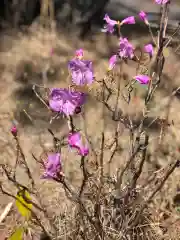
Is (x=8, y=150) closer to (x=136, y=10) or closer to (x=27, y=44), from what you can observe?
(x=27, y=44)

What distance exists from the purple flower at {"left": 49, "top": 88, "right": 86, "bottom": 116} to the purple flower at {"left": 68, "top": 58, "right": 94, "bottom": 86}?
0.03 m

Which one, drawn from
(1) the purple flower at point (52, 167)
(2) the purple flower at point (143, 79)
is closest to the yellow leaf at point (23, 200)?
(1) the purple flower at point (52, 167)

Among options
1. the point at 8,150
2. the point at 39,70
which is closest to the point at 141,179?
the point at 8,150

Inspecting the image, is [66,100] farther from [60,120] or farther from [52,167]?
[60,120]

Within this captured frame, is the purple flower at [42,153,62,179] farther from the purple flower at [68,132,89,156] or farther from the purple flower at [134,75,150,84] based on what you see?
the purple flower at [134,75,150,84]

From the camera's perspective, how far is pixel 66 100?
984 millimetres

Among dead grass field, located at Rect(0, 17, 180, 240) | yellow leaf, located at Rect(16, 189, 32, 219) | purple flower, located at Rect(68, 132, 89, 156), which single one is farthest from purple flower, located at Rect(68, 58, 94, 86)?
dead grass field, located at Rect(0, 17, 180, 240)

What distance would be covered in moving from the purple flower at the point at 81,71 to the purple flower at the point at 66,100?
1.2 inches

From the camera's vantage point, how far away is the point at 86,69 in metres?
0.98

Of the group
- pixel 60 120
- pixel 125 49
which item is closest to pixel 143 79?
pixel 125 49

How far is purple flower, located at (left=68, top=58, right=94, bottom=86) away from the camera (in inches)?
38.1

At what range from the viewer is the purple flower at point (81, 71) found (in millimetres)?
967

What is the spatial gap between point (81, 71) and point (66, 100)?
7cm

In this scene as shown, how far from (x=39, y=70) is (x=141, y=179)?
116 cm
